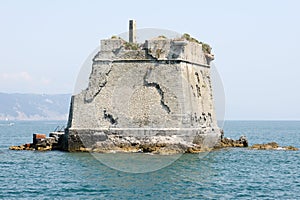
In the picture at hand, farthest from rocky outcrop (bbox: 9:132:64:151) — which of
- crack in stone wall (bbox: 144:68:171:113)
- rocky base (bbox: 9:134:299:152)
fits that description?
crack in stone wall (bbox: 144:68:171:113)

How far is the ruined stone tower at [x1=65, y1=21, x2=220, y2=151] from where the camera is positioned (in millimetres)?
34750

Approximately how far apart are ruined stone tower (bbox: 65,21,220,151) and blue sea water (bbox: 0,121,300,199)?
1758 millimetres

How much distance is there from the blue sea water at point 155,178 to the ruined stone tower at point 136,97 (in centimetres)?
176

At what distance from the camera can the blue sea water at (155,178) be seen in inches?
881

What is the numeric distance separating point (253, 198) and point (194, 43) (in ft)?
58.0

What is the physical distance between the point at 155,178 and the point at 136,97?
10210 millimetres

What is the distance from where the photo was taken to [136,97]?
117 ft

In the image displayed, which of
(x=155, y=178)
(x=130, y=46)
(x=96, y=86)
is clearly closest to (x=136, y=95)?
(x=96, y=86)

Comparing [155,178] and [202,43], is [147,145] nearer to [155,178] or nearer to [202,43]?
[155,178]

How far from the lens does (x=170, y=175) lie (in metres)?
26.9

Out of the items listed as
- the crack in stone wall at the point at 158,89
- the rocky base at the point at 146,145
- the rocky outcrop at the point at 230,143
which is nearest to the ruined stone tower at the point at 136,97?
the crack in stone wall at the point at 158,89

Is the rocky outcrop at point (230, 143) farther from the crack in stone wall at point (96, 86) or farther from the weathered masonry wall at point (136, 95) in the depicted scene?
the crack in stone wall at point (96, 86)

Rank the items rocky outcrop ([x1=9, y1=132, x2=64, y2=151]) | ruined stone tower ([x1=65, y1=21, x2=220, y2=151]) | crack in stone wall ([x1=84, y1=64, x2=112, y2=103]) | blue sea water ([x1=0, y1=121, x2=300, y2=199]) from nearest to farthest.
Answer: blue sea water ([x1=0, y1=121, x2=300, y2=199])
ruined stone tower ([x1=65, y1=21, x2=220, y2=151])
crack in stone wall ([x1=84, y1=64, x2=112, y2=103])
rocky outcrop ([x1=9, y1=132, x2=64, y2=151])

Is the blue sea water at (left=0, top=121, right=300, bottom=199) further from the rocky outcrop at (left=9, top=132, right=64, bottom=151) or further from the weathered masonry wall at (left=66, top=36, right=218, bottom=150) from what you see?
the weathered masonry wall at (left=66, top=36, right=218, bottom=150)
